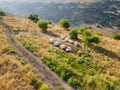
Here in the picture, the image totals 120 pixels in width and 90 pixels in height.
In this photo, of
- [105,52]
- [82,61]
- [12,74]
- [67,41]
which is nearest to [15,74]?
[12,74]

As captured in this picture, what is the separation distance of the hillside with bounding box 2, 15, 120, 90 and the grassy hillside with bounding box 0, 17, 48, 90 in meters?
5.93

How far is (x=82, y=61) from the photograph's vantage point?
5941 centimetres

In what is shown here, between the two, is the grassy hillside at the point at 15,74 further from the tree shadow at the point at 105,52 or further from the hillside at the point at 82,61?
the tree shadow at the point at 105,52

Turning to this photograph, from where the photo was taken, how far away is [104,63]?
5922 cm

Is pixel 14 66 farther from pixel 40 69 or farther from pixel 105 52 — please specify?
pixel 105 52

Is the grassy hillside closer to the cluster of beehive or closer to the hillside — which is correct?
the hillside

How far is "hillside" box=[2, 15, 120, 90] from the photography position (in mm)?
48656

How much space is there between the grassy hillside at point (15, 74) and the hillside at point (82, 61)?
19.5ft

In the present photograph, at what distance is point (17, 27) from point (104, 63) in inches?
1756

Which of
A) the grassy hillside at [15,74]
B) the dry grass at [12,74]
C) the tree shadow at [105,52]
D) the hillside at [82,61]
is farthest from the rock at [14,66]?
the tree shadow at [105,52]

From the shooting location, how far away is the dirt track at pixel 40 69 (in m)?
47.3

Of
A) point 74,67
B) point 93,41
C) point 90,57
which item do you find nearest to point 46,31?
point 93,41

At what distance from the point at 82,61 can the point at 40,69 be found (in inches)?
478

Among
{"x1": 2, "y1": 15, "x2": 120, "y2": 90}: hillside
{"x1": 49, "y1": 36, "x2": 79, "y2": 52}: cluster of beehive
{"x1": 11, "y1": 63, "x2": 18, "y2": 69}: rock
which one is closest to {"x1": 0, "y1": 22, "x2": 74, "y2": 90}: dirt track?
{"x1": 2, "y1": 15, "x2": 120, "y2": 90}: hillside
